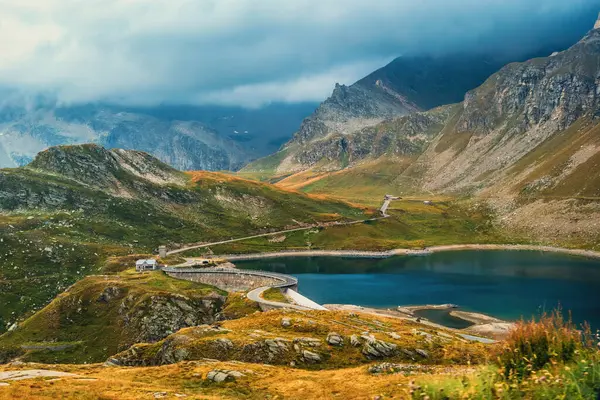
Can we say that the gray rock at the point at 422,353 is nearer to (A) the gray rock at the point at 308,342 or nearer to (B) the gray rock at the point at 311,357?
(A) the gray rock at the point at 308,342

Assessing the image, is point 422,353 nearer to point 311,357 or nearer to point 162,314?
point 311,357

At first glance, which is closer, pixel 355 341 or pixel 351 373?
pixel 351 373

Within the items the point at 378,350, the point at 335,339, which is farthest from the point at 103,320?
the point at 378,350

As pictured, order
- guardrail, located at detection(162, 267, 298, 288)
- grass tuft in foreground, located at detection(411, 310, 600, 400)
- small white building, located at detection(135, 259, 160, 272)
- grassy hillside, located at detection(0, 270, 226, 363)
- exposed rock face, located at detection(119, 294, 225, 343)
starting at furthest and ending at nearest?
small white building, located at detection(135, 259, 160, 272) → guardrail, located at detection(162, 267, 298, 288) → exposed rock face, located at detection(119, 294, 225, 343) → grassy hillside, located at detection(0, 270, 226, 363) → grass tuft in foreground, located at detection(411, 310, 600, 400)

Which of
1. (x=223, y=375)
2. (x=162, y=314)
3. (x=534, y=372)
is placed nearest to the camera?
(x=534, y=372)

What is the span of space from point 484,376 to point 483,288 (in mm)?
158796

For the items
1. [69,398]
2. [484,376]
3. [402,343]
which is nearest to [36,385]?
[69,398]

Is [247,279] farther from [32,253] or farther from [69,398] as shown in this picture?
[69,398]

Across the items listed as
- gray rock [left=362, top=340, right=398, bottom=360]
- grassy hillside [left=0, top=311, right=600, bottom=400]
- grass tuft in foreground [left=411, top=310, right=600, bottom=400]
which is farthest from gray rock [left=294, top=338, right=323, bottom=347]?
grass tuft in foreground [left=411, top=310, right=600, bottom=400]

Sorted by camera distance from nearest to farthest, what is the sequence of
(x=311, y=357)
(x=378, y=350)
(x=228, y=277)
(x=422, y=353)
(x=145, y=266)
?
1. (x=311, y=357)
2. (x=422, y=353)
3. (x=378, y=350)
4. (x=228, y=277)
5. (x=145, y=266)

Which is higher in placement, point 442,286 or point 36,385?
point 36,385

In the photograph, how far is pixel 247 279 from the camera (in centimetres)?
14438

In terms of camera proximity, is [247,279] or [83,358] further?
[247,279]

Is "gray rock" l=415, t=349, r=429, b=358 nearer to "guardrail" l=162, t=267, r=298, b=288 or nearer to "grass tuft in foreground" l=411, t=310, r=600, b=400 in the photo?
"grass tuft in foreground" l=411, t=310, r=600, b=400
